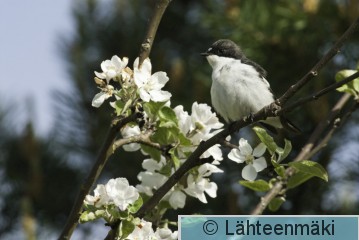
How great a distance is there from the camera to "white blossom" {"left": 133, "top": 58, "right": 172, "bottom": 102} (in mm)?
1849

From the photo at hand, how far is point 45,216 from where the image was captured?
427 cm

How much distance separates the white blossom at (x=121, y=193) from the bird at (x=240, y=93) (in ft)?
3.47

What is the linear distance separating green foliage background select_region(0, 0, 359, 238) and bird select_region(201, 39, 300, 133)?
2.42 feet

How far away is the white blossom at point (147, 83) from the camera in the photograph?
185 cm

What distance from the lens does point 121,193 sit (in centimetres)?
182

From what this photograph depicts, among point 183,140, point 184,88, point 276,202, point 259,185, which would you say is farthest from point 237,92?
point 184,88

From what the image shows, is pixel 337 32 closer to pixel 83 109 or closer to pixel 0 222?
pixel 83 109

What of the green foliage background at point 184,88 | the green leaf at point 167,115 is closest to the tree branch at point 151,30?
the green leaf at point 167,115

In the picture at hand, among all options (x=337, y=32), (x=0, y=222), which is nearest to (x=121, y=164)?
(x=0, y=222)

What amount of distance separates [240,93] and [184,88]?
143cm

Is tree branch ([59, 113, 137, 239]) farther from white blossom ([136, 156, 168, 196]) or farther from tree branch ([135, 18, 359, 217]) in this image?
white blossom ([136, 156, 168, 196])

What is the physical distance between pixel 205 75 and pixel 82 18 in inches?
39.4

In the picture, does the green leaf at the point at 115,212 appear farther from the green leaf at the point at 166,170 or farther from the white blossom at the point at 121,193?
the green leaf at the point at 166,170

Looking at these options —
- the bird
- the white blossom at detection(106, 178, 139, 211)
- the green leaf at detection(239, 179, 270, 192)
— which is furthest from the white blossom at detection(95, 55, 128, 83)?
the bird
